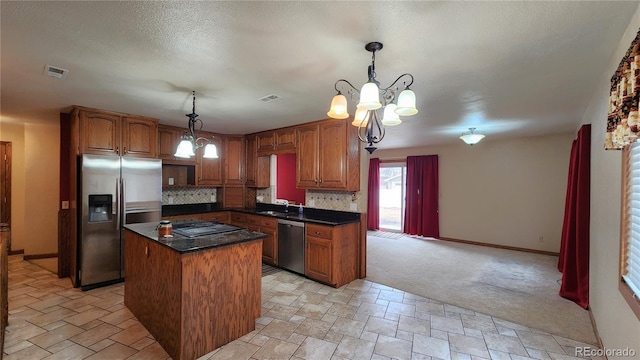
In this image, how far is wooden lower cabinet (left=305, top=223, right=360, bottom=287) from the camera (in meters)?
3.65

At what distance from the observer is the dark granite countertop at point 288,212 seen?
4031mm

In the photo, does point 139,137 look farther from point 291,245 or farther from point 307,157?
point 291,245

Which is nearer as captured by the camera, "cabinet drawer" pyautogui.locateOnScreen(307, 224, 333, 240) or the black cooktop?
the black cooktop

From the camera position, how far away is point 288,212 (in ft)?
16.2

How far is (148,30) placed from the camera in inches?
67.6

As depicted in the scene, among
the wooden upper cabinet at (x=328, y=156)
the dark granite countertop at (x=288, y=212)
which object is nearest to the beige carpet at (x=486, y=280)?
the dark granite countertop at (x=288, y=212)

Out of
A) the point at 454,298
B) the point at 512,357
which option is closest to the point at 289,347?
the point at 512,357

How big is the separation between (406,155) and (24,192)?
7.97 m

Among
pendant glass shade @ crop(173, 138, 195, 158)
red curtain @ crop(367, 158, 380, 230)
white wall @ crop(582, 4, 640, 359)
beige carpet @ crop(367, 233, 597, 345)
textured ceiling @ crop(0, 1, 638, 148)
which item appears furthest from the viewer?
red curtain @ crop(367, 158, 380, 230)

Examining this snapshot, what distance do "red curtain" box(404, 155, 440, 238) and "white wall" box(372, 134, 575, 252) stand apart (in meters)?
0.16

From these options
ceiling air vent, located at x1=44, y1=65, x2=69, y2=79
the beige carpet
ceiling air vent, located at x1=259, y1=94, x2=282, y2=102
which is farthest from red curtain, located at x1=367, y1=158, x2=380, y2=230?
ceiling air vent, located at x1=44, y1=65, x2=69, y2=79

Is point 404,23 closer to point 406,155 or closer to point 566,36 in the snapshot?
point 566,36

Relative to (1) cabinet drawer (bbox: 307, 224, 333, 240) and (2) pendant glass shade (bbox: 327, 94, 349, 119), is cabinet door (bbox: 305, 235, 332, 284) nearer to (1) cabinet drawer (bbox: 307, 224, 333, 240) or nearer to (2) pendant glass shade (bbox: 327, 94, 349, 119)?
(1) cabinet drawer (bbox: 307, 224, 333, 240)

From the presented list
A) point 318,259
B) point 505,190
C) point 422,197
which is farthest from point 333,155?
point 505,190
